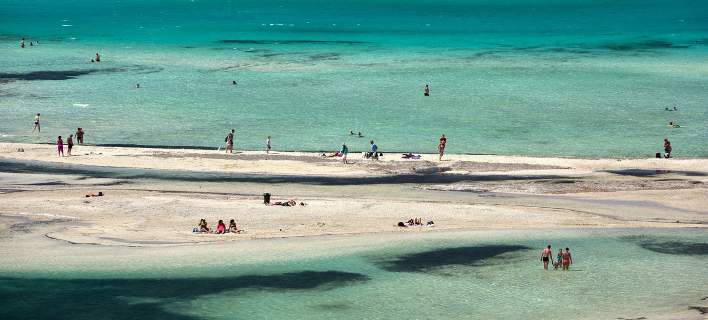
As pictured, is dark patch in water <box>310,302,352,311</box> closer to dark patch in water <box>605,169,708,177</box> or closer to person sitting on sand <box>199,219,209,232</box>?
person sitting on sand <box>199,219,209,232</box>

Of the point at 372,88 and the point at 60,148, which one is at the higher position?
the point at 372,88

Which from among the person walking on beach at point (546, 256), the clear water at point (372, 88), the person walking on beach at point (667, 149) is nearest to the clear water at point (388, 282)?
the person walking on beach at point (546, 256)

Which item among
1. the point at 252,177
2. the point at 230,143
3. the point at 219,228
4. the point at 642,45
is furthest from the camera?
the point at 642,45

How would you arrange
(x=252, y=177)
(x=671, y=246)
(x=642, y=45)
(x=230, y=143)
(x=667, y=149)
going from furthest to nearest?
(x=642, y=45), (x=230, y=143), (x=667, y=149), (x=252, y=177), (x=671, y=246)

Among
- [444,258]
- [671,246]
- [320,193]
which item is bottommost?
[444,258]

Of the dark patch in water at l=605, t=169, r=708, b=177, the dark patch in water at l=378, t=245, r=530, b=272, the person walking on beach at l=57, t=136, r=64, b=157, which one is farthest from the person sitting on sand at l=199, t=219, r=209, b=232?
the dark patch in water at l=605, t=169, r=708, b=177

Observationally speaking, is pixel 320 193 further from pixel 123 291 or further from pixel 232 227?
pixel 123 291

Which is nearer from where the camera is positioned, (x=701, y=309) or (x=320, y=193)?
(x=701, y=309)

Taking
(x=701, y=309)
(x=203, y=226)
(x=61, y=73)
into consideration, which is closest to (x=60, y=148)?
(x=203, y=226)

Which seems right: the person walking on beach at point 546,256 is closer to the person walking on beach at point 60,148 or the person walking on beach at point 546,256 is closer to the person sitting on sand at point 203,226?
the person sitting on sand at point 203,226
